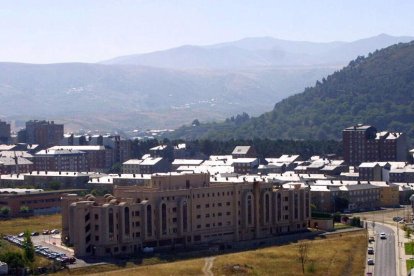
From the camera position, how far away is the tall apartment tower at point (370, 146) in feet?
338

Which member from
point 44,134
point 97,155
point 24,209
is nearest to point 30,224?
point 24,209

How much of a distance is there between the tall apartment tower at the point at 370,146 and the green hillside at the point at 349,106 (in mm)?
33263

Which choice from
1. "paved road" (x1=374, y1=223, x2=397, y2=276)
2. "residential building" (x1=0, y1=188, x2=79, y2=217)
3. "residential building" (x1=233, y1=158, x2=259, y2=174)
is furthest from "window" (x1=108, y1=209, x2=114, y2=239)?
"residential building" (x1=233, y1=158, x2=259, y2=174)

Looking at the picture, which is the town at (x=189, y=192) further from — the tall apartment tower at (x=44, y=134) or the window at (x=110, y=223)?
the tall apartment tower at (x=44, y=134)

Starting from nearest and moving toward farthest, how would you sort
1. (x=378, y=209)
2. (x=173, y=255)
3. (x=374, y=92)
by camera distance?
1. (x=173, y=255)
2. (x=378, y=209)
3. (x=374, y=92)

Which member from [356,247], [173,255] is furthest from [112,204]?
[356,247]

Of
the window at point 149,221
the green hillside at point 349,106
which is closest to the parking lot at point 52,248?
the window at point 149,221

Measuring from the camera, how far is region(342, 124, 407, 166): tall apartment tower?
10312cm

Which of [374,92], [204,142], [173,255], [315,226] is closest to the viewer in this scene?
[173,255]

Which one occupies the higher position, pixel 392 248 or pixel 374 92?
pixel 374 92

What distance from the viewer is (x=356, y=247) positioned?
54.8 metres

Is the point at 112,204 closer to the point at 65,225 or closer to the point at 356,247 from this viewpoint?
the point at 65,225

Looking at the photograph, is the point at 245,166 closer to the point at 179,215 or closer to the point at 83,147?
the point at 83,147

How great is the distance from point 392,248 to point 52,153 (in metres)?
58.2
